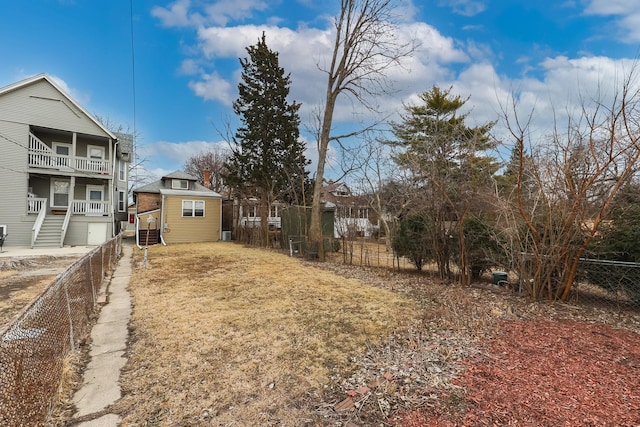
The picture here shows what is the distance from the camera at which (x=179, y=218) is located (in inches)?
755

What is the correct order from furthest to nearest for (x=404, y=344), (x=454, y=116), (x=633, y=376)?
1. (x=454, y=116)
2. (x=404, y=344)
3. (x=633, y=376)

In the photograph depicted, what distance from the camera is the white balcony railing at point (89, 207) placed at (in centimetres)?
1590

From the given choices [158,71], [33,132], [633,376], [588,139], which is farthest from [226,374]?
[33,132]

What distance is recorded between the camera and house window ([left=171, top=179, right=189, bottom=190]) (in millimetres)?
21783

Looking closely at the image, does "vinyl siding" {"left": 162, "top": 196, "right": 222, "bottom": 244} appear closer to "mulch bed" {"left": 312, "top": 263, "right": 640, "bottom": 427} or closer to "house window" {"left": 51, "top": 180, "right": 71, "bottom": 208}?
"house window" {"left": 51, "top": 180, "right": 71, "bottom": 208}

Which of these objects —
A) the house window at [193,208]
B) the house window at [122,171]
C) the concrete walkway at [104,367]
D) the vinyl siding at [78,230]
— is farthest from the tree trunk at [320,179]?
the house window at [122,171]

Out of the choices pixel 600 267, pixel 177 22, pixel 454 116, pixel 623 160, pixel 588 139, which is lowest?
pixel 600 267

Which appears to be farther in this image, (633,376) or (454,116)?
(454,116)

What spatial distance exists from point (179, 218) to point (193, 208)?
3.49 ft

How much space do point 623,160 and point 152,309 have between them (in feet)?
26.1

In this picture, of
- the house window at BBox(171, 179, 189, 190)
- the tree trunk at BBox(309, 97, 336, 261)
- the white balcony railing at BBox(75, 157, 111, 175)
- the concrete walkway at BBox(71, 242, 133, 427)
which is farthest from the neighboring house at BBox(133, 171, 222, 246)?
the concrete walkway at BBox(71, 242, 133, 427)

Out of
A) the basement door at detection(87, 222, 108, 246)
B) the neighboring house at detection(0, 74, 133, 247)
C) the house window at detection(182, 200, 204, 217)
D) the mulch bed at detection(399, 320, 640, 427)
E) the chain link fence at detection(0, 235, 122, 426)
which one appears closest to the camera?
the chain link fence at detection(0, 235, 122, 426)

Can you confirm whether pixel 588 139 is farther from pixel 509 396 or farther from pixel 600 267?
pixel 509 396

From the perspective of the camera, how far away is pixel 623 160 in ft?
14.8
